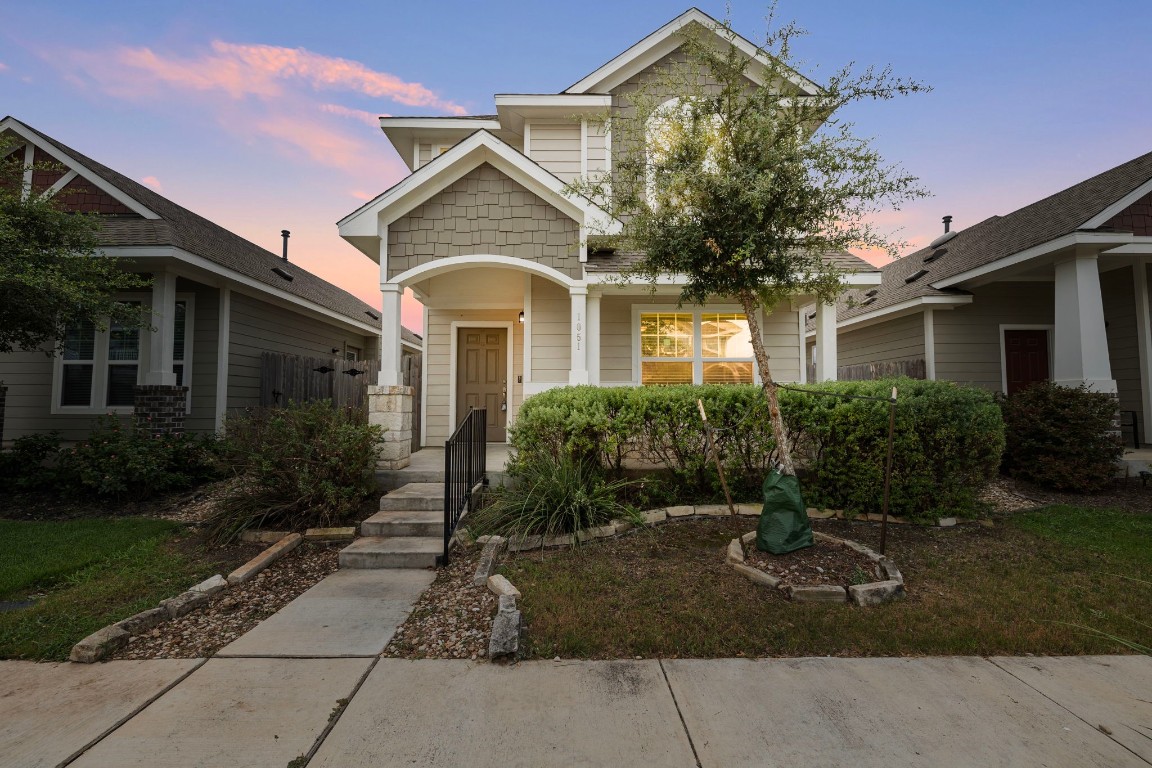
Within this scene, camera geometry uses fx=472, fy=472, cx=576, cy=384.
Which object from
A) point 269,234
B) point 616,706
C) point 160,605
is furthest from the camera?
point 269,234

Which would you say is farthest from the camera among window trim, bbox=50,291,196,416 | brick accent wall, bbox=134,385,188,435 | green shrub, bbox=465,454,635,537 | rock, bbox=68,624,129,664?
window trim, bbox=50,291,196,416

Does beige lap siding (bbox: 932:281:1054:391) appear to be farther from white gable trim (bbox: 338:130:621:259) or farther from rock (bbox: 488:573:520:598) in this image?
rock (bbox: 488:573:520:598)

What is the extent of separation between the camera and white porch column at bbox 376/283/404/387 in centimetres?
643

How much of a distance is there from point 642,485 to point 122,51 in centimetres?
1106

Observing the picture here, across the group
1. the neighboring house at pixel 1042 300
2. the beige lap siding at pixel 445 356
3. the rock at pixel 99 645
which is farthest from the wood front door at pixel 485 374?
the rock at pixel 99 645

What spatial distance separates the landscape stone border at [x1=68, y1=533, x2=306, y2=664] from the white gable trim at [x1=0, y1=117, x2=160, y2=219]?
690cm

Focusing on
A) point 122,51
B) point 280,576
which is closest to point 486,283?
point 280,576

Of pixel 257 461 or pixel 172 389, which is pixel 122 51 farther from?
pixel 257 461

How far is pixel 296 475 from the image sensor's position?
5156 mm

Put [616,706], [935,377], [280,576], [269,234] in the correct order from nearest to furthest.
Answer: [616,706]
[280,576]
[935,377]
[269,234]

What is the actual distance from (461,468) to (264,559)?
1969mm

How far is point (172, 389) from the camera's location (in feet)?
24.3

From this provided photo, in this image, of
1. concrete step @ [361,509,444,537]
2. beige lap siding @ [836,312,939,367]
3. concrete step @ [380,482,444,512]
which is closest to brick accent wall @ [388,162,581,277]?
concrete step @ [380,482,444,512]

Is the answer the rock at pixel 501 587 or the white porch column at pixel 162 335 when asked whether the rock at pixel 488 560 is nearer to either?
the rock at pixel 501 587
